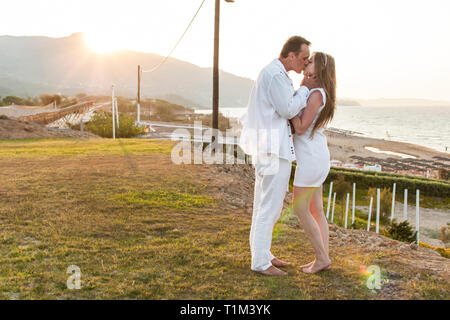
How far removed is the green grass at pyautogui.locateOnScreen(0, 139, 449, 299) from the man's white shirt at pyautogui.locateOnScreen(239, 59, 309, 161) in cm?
126

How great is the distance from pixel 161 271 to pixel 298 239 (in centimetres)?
215

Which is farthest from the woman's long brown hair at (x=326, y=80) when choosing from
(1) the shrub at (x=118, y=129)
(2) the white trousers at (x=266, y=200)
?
(1) the shrub at (x=118, y=129)

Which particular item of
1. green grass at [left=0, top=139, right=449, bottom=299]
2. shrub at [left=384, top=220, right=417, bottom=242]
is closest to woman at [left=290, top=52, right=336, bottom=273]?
green grass at [left=0, top=139, right=449, bottom=299]

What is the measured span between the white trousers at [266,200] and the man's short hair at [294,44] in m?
0.95

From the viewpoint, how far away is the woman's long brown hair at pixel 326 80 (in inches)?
125

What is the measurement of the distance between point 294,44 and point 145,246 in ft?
9.06

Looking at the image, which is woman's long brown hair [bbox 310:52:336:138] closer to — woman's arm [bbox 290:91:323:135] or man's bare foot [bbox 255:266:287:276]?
woman's arm [bbox 290:91:323:135]

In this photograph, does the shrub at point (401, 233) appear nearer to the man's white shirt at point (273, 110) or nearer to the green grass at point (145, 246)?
the green grass at point (145, 246)

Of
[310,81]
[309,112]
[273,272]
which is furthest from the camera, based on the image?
[273,272]

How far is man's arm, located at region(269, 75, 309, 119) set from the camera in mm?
3043

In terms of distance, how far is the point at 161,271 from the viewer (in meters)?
3.56

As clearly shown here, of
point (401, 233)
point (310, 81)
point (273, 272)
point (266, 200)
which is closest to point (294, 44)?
point (310, 81)

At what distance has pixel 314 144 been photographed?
332cm

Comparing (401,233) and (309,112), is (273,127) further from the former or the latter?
(401,233)
